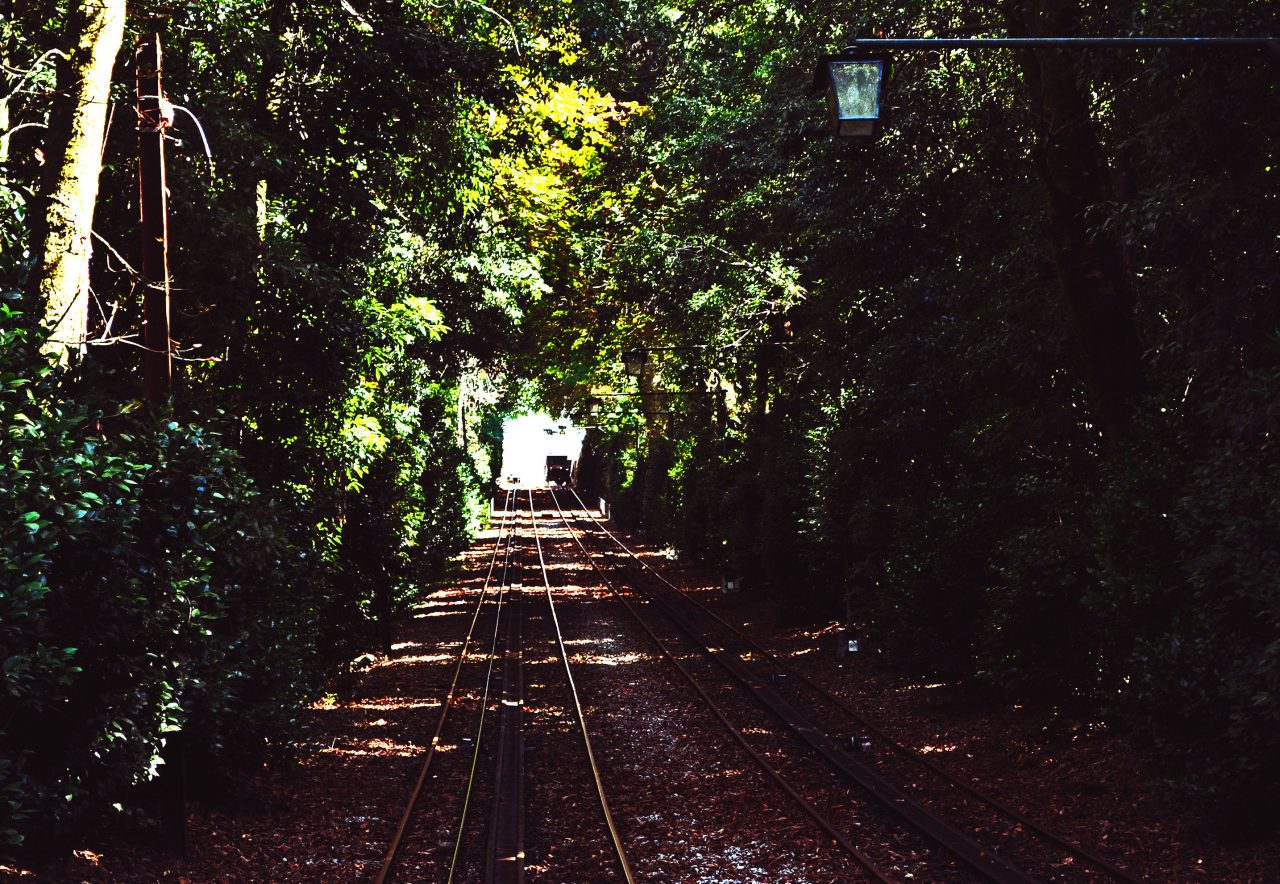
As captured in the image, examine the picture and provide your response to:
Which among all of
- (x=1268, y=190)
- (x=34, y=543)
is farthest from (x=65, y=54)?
(x=1268, y=190)

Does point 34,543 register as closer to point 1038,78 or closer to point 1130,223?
point 1130,223

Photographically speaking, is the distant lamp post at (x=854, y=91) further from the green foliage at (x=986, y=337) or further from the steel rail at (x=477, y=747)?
the steel rail at (x=477, y=747)

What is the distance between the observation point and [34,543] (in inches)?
225

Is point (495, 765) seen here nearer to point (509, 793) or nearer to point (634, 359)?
point (509, 793)

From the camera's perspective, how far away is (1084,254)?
1084cm

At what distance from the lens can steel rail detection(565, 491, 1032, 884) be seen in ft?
26.7

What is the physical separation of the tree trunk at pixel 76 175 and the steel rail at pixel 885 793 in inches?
300

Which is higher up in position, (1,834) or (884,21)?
(884,21)

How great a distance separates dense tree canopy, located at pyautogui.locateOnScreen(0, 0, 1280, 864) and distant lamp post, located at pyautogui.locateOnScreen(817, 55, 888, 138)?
108 inches

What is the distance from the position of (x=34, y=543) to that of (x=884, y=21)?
36.0 ft

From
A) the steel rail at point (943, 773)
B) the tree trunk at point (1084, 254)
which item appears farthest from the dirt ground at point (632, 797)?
the tree trunk at point (1084, 254)

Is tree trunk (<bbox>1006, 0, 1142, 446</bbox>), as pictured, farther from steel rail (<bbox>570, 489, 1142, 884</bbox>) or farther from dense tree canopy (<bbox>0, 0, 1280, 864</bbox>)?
steel rail (<bbox>570, 489, 1142, 884</bbox>)

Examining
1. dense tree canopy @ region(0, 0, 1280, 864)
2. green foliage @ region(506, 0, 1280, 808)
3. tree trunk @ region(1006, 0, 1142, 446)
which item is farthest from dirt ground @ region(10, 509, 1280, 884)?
tree trunk @ region(1006, 0, 1142, 446)

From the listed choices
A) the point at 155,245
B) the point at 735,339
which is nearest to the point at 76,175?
the point at 155,245
